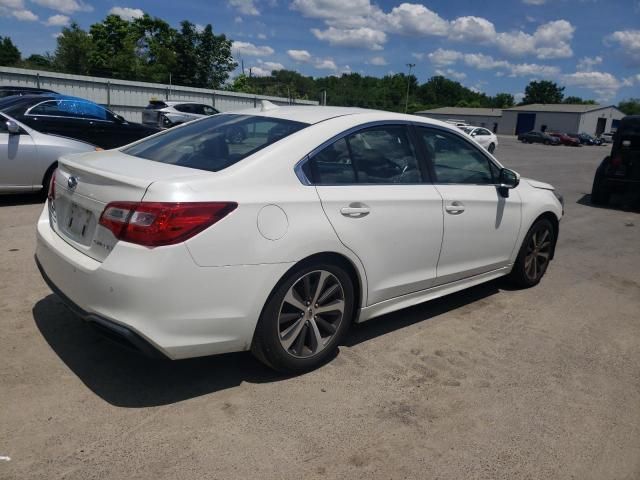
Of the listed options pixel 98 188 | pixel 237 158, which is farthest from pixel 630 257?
pixel 98 188

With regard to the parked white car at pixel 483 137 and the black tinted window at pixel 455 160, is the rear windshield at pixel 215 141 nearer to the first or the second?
the black tinted window at pixel 455 160

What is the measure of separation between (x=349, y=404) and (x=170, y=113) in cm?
1915

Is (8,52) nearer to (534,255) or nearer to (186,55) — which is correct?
(186,55)

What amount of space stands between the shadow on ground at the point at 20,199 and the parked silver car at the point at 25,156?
387 millimetres

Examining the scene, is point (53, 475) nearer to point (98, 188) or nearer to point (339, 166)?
point (98, 188)

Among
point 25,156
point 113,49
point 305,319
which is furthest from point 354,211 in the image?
point 113,49

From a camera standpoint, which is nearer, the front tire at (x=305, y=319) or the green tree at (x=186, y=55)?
the front tire at (x=305, y=319)

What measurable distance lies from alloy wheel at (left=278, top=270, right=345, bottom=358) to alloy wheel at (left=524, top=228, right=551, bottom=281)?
2.53m

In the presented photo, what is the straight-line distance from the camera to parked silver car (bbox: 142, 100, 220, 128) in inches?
795

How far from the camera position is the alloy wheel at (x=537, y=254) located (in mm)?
5137

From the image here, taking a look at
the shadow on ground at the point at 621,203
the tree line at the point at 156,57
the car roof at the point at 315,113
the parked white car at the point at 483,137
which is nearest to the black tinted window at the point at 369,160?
the car roof at the point at 315,113

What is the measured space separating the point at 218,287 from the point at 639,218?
388 inches

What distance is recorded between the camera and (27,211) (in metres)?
7.32

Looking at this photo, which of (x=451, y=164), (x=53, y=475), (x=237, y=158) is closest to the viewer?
(x=53, y=475)
